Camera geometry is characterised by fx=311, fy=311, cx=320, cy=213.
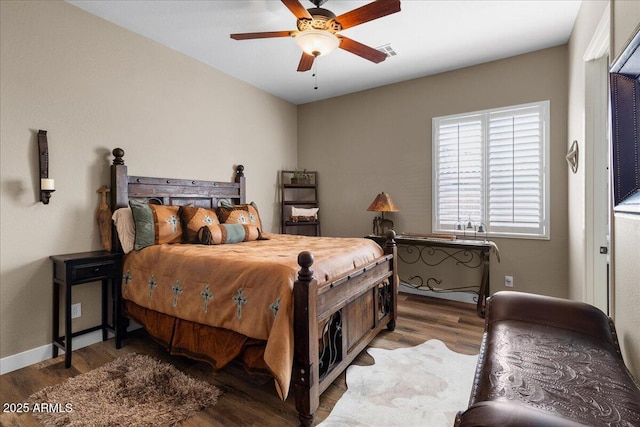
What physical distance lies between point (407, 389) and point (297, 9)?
2.64m

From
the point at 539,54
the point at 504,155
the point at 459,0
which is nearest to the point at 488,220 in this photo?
the point at 504,155

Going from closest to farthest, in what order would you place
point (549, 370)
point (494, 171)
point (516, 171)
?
point (549, 370) < point (516, 171) < point (494, 171)

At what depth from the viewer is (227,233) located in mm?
3078

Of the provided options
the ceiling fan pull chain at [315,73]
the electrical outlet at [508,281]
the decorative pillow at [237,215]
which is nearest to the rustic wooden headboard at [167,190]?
the decorative pillow at [237,215]

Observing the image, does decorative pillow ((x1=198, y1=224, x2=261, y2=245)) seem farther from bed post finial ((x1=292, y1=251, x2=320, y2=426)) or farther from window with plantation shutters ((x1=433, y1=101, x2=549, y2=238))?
window with plantation shutters ((x1=433, y1=101, x2=549, y2=238))

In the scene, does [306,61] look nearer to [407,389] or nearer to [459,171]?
[459,171]

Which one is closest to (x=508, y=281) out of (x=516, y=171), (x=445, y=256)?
(x=445, y=256)

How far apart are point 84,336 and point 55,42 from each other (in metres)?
2.52

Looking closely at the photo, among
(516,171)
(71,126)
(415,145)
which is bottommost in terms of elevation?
(516,171)

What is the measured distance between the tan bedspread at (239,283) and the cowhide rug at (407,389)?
54 cm

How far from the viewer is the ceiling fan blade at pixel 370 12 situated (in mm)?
1929

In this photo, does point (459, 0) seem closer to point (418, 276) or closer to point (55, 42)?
point (418, 276)

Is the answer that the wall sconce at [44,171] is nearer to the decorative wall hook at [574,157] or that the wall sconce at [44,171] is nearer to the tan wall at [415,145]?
the tan wall at [415,145]

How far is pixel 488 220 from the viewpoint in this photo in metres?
3.79
